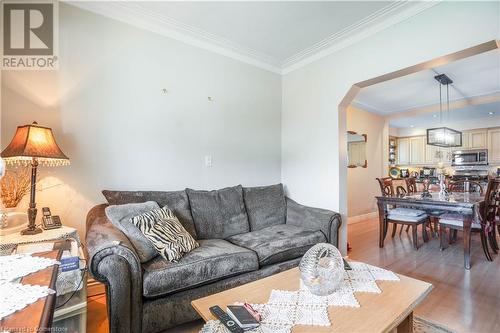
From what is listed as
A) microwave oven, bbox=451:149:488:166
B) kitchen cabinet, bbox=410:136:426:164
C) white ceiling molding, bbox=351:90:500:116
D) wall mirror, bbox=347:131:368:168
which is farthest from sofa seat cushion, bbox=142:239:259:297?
kitchen cabinet, bbox=410:136:426:164

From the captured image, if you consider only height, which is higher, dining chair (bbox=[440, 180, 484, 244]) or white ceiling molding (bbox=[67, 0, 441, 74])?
white ceiling molding (bbox=[67, 0, 441, 74])

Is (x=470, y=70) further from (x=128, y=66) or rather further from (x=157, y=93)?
(x=128, y=66)

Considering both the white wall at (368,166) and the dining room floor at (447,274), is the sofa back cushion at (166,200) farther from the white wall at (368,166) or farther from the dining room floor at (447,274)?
the white wall at (368,166)

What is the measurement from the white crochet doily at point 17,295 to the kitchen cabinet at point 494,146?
8523mm

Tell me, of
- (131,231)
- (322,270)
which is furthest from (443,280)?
(131,231)

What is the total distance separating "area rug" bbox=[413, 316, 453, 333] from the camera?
165 centimetres

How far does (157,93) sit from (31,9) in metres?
1.12

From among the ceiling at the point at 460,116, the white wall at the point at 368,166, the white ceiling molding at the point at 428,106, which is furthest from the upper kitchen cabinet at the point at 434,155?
the white ceiling molding at the point at 428,106

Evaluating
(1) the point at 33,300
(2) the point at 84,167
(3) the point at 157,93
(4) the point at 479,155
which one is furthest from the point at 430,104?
(1) the point at 33,300

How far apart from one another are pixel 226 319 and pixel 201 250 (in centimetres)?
93

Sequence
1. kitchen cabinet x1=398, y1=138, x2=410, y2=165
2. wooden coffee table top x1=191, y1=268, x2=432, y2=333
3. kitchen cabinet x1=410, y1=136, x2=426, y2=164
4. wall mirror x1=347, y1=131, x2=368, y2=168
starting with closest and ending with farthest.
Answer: wooden coffee table top x1=191, y1=268, x2=432, y2=333 → wall mirror x1=347, y1=131, x2=368, y2=168 → kitchen cabinet x1=410, y1=136, x2=426, y2=164 → kitchen cabinet x1=398, y1=138, x2=410, y2=165

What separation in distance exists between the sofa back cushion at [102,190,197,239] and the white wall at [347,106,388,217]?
371 cm

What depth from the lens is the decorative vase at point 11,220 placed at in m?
1.63

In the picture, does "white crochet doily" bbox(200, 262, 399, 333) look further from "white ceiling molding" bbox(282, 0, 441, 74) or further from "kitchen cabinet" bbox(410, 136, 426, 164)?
"kitchen cabinet" bbox(410, 136, 426, 164)
